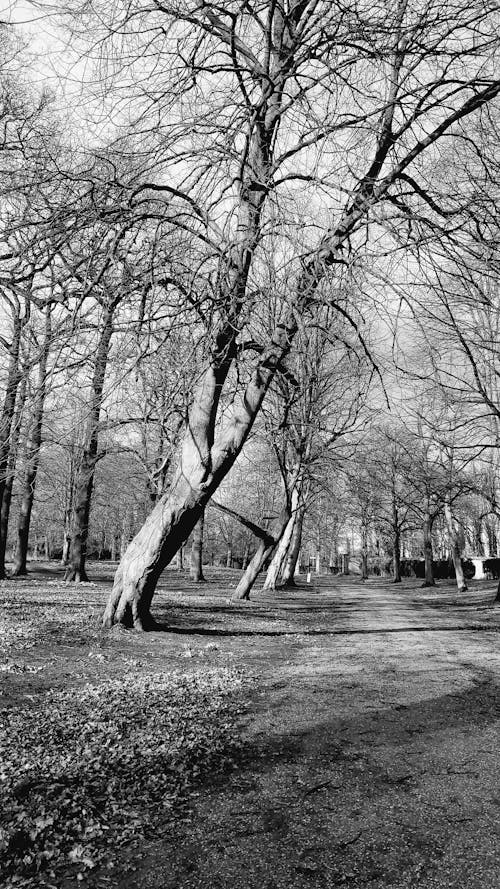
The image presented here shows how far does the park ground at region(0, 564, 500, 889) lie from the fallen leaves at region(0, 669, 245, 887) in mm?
14

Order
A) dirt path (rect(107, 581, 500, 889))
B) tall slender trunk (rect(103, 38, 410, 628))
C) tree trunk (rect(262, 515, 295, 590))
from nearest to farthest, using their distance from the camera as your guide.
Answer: dirt path (rect(107, 581, 500, 889)), tall slender trunk (rect(103, 38, 410, 628)), tree trunk (rect(262, 515, 295, 590))

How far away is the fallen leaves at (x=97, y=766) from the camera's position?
290cm

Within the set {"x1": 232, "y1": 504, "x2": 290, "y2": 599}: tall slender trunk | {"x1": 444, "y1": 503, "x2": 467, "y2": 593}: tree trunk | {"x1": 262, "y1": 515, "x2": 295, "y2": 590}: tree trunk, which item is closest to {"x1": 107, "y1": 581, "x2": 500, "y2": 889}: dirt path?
{"x1": 232, "y1": 504, "x2": 290, "y2": 599}: tall slender trunk

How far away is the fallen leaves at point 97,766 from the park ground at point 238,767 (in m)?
0.01

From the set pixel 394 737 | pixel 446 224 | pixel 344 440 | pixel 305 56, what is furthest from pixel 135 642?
pixel 344 440

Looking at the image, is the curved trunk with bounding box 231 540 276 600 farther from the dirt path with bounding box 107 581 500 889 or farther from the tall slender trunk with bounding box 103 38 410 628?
the dirt path with bounding box 107 581 500 889

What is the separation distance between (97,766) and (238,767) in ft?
3.18

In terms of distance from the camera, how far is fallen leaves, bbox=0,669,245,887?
2.90 m

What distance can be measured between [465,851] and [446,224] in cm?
575

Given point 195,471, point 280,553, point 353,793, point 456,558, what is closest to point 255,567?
point 280,553

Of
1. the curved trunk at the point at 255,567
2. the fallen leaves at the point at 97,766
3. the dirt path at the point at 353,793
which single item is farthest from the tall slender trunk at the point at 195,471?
the curved trunk at the point at 255,567

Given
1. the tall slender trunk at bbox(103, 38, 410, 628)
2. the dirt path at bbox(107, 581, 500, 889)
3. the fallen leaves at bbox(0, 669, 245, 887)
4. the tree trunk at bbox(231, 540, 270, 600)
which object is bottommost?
the dirt path at bbox(107, 581, 500, 889)

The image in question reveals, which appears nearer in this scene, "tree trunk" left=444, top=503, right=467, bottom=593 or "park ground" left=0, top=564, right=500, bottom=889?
"park ground" left=0, top=564, right=500, bottom=889

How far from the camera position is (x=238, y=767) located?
407 centimetres
